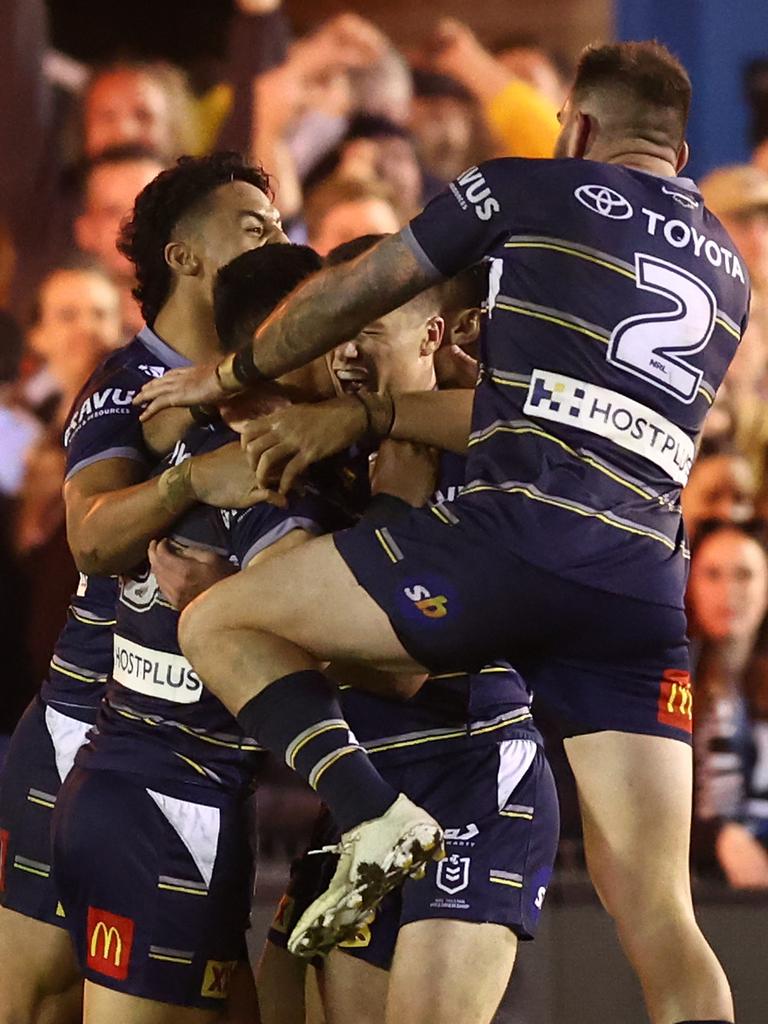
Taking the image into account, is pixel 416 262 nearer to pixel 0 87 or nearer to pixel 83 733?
pixel 83 733

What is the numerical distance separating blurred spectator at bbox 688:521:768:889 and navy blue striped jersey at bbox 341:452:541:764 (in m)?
2.82

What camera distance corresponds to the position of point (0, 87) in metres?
6.39

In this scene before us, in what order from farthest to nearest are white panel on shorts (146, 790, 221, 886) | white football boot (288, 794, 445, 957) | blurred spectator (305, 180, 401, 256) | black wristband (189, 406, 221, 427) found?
blurred spectator (305, 180, 401, 256), black wristband (189, 406, 221, 427), white panel on shorts (146, 790, 221, 886), white football boot (288, 794, 445, 957)

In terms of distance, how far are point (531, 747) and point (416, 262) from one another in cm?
93

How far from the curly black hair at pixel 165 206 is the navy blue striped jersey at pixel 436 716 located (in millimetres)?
710

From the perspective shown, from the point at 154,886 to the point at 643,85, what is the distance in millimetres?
1575

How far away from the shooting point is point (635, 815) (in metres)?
2.78

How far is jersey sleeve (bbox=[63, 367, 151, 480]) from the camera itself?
2.95 m

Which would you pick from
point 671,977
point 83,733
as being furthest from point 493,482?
point 83,733

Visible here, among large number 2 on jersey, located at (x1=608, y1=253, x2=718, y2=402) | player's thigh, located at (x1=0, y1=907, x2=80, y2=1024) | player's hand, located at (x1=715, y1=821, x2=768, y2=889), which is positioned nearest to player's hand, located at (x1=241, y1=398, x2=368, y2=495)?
large number 2 on jersey, located at (x1=608, y1=253, x2=718, y2=402)

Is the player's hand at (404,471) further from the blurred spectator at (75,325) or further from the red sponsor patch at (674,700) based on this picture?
the blurred spectator at (75,325)

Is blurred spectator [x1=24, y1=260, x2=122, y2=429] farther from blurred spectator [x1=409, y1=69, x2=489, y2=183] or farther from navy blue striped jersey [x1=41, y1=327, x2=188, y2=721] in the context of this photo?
navy blue striped jersey [x1=41, y1=327, x2=188, y2=721]

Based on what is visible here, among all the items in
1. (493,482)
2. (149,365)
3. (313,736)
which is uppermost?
(149,365)

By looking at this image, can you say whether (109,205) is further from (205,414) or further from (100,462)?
(205,414)
